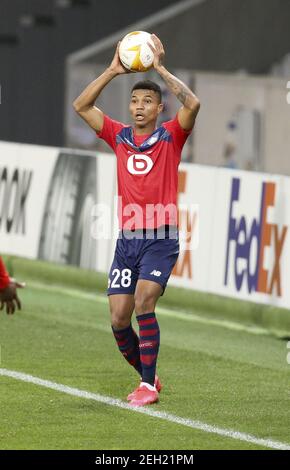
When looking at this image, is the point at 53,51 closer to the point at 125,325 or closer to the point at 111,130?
the point at 111,130

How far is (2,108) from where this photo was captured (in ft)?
96.5

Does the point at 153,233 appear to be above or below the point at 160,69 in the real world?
below

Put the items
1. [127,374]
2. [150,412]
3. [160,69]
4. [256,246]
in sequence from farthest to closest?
[256,246] < [127,374] < [160,69] < [150,412]

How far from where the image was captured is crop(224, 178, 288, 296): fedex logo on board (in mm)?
12945

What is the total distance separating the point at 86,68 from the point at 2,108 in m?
3.41

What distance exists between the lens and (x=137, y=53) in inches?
364

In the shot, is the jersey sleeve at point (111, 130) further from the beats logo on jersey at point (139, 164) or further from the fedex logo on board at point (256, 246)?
the fedex logo on board at point (256, 246)

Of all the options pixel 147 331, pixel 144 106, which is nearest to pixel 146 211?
pixel 144 106

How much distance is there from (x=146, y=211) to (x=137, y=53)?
3.43 feet

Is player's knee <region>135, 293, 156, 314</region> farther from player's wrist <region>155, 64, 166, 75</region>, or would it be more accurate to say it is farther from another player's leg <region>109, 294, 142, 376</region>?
player's wrist <region>155, 64, 166, 75</region>

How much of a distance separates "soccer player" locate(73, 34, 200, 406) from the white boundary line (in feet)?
0.53

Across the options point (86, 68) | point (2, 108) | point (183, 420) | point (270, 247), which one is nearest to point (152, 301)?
point (183, 420)

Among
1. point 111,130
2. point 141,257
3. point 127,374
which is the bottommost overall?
point 127,374

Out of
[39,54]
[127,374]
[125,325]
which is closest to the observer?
[125,325]
